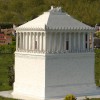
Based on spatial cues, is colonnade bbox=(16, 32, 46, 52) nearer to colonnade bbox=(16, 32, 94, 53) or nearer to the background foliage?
colonnade bbox=(16, 32, 94, 53)

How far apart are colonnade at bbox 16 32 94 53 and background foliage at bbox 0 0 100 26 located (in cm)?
8477

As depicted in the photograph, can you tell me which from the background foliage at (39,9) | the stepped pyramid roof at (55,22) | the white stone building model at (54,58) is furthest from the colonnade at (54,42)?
the background foliage at (39,9)

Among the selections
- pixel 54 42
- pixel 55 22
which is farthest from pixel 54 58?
pixel 55 22

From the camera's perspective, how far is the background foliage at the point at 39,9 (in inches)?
4523

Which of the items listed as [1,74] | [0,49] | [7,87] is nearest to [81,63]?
[7,87]

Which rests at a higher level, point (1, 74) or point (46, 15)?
point (46, 15)

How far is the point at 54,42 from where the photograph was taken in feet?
70.9

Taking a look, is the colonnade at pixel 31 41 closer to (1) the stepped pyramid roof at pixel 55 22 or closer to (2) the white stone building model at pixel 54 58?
(2) the white stone building model at pixel 54 58

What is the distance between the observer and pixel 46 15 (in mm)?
22375

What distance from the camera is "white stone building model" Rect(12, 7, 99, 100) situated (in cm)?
2122

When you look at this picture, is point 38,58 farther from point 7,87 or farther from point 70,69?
point 7,87

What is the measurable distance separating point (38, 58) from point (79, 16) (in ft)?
308

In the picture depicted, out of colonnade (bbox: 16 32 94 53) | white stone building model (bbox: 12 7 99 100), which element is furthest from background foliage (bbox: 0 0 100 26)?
white stone building model (bbox: 12 7 99 100)

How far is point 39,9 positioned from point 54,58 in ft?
348
